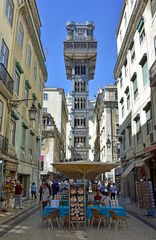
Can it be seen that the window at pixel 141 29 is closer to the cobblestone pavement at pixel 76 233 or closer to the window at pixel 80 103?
the cobblestone pavement at pixel 76 233

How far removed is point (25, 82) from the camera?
19750 mm

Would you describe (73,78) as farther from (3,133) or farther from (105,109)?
(3,133)

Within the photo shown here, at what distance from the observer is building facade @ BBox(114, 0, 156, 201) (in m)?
15.8

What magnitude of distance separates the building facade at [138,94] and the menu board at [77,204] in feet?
17.3

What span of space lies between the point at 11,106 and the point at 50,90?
41.2 metres

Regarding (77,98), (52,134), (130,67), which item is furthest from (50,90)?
(130,67)

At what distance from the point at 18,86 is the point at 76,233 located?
12842mm

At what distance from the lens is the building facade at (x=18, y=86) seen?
14227 mm

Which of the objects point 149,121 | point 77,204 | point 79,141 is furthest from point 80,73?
point 77,204

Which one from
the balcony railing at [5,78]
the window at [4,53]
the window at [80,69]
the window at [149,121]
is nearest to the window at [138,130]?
the window at [149,121]

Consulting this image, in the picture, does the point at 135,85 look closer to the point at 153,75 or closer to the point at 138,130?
the point at 138,130

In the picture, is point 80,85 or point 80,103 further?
point 80,85

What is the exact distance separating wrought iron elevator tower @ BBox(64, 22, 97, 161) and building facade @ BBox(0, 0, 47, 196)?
55.4 meters

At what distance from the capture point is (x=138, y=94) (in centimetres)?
1909
